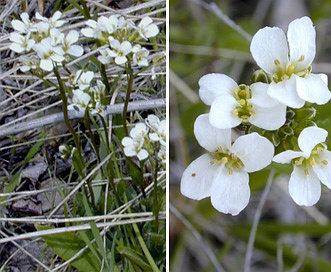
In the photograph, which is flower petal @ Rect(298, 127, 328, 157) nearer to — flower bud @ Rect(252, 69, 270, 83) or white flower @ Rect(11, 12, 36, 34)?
flower bud @ Rect(252, 69, 270, 83)

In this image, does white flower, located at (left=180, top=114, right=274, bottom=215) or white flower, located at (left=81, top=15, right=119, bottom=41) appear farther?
white flower, located at (left=81, top=15, right=119, bottom=41)

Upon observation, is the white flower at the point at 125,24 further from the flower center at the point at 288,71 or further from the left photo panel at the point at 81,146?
the flower center at the point at 288,71

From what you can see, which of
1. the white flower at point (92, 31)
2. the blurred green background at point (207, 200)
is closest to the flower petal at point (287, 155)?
the white flower at point (92, 31)

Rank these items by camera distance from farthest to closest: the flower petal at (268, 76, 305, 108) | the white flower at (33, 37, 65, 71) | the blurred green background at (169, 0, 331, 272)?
the blurred green background at (169, 0, 331, 272) < the white flower at (33, 37, 65, 71) < the flower petal at (268, 76, 305, 108)

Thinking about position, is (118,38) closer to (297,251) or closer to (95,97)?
(95,97)

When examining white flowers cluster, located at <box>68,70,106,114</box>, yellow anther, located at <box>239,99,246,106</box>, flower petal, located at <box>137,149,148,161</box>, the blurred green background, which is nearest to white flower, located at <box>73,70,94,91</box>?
white flowers cluster, located at <box>68,70,106,114</box>

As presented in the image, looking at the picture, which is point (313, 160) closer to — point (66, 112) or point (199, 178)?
point (199, 178)

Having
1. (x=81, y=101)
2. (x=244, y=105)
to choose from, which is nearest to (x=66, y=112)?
(x=81, y=101)
